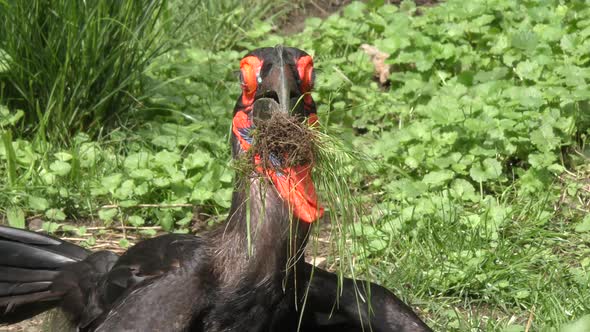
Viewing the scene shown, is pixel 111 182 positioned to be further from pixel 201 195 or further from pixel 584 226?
pixel 584 226

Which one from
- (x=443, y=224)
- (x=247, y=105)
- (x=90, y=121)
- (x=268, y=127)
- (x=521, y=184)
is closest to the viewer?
(x=268, y=127)

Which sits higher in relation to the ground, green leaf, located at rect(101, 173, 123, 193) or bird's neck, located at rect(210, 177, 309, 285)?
bird's neck, located at rect(210, 177, 309, 285)

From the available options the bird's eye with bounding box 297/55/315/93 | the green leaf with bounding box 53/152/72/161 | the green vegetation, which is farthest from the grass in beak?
the green leaf with bounding box 53/152/72/161

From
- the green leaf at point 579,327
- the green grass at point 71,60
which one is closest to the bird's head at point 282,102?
the green leaf at point 579,327

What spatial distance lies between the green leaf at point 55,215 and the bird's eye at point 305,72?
2.04 m

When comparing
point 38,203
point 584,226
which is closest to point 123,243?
point 38,203

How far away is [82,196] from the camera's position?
583cm

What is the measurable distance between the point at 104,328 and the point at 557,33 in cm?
340

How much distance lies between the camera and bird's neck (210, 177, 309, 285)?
401 centimetres

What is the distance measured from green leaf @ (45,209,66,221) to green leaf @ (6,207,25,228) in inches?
4.5

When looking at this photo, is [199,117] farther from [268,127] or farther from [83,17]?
[268,127]

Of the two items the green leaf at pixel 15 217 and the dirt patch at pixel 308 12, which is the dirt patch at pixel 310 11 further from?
the green leaf at pixel 15 217

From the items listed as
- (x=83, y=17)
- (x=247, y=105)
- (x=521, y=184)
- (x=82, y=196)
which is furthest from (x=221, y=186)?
(x=247, y=105)

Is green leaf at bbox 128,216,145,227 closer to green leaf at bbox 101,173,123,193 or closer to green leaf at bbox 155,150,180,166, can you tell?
green leaf at bbox 101,173,123,193
